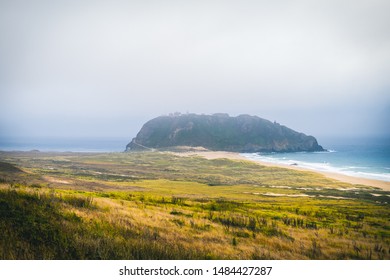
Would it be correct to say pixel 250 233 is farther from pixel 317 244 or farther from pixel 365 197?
pixel 365 197

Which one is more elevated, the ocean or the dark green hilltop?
the dark green hilltop

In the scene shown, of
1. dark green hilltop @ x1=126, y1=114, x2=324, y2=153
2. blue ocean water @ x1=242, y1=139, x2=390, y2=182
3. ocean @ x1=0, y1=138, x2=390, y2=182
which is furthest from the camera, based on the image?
dark green hilltop @ x1=126, y1=114, x2=324, y2=153

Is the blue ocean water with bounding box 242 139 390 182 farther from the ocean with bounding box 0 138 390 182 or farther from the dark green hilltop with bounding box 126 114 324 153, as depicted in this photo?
the dark green hilltop with bounding box 126 114 324 153

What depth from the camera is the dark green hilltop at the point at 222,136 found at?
139137mm

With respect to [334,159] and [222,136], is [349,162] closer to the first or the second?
[334,159]

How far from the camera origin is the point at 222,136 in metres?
149

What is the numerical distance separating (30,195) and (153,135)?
143 metres

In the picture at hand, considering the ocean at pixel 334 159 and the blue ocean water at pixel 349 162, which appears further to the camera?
the ocean at pixel 334 159

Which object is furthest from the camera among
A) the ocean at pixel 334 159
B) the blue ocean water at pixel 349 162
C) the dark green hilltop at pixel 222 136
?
the dark green hilltop at pixel 222 136

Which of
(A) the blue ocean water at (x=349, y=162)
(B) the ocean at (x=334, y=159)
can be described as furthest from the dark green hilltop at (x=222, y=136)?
(A) the blue ocean water at (x=349, y=162)

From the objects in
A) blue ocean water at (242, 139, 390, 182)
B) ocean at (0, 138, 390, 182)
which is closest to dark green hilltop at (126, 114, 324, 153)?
ocean at (0, 138, 390, 182)

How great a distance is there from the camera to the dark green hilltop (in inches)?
5478

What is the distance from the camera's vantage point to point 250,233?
9469 mm

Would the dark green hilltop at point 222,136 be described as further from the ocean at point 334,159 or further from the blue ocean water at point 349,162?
the blue ocean water at point 349,162
